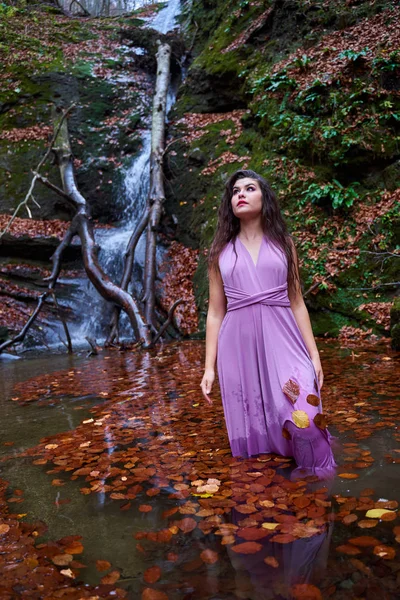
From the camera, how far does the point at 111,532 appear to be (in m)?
2.18

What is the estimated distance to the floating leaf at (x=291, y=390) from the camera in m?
2.71

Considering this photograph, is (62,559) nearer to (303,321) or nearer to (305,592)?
(305,592)

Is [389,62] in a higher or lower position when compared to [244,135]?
higher

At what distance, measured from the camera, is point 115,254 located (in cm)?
1216

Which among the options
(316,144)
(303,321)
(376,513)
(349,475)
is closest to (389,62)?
(316,144)

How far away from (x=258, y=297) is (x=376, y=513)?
4.35 feet

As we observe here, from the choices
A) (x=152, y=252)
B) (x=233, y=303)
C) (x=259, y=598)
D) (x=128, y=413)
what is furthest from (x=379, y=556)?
(x=152, y=252)

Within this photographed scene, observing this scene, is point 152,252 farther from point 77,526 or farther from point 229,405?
point 77,526

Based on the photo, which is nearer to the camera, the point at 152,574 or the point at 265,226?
the point at 152,574

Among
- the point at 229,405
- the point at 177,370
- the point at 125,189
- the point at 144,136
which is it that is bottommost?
the point at 177,370

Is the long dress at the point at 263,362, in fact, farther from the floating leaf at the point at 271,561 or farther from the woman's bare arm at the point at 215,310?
the floating leaf at the point at 271,561

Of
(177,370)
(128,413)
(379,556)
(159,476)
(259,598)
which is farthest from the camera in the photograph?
(177,370)

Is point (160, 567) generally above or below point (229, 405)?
below

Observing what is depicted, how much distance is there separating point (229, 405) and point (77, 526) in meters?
1.13
